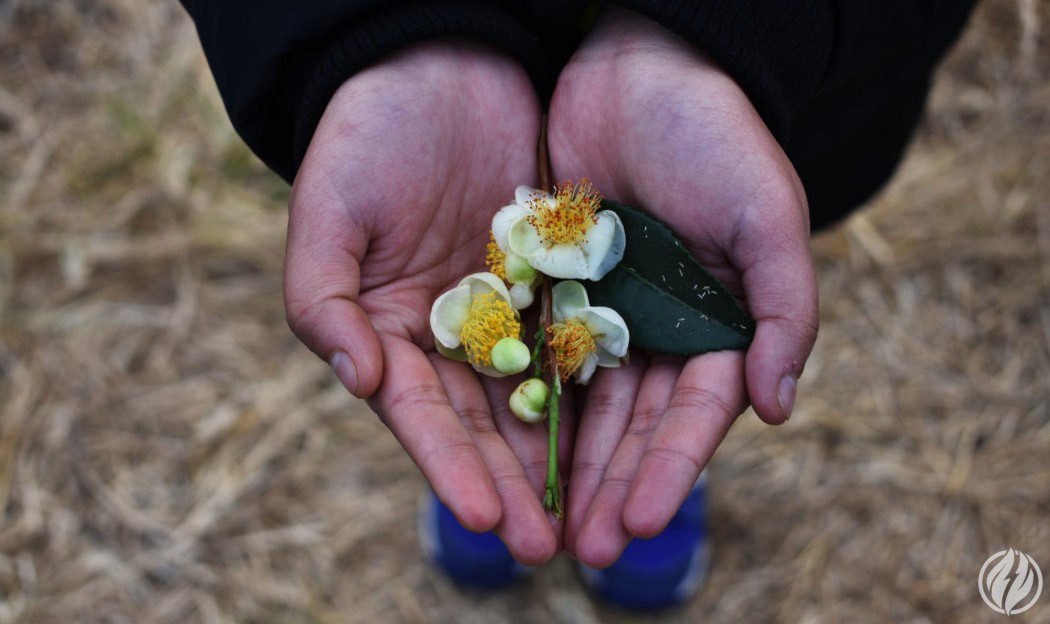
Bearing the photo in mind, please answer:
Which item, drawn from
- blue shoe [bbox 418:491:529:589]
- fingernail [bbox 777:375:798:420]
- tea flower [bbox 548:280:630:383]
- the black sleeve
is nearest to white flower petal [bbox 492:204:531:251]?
tea flower [bbox 548:280:630:383]

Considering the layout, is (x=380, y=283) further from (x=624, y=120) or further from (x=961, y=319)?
(x=961, y=319)

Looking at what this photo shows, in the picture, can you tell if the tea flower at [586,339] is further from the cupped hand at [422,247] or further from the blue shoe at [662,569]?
the blue shoe at [662,569]

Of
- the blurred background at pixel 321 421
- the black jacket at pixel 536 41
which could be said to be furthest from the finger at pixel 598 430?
the blurred background at pixel 321 421

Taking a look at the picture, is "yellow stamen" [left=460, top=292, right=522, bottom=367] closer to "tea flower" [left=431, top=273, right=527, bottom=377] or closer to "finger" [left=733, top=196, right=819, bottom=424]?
"tea flower" [left=431, top=273, right=527, bottom=377]

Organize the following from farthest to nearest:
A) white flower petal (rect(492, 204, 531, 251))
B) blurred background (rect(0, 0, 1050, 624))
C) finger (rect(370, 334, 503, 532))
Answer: blurred background (rect(0, 0, 1050, 624)) < white flower petal (rect(492, 204, 531, 251)) < finger (rect(370, 334, 503, 532))

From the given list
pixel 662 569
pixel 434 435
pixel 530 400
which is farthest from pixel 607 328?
pixel 662 569

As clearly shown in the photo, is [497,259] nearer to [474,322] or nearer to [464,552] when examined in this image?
[474,322]
